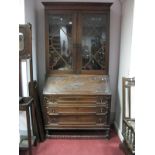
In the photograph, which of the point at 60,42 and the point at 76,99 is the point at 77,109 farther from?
the point at 60,42

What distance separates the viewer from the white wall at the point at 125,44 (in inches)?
132

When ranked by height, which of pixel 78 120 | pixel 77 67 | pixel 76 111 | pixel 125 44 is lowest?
pixel 78 120

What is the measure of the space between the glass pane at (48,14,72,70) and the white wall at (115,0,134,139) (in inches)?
34.4

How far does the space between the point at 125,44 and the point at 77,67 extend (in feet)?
2.85

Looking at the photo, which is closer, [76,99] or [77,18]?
[76,99]

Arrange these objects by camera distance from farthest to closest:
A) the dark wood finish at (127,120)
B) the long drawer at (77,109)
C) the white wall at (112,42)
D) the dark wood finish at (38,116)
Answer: the white wall at (112,42) → the long drawer at (77,109) → the dark wood finish at (38,116) → the dark wood finish at (127,120)

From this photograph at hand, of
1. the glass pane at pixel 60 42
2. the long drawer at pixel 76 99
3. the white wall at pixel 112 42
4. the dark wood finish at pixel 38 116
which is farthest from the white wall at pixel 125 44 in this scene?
the dark wood finish at pixel 38 116

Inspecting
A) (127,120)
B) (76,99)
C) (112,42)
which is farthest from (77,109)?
(112,42)

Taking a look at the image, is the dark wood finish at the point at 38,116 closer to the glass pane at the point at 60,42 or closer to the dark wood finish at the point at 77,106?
A: the dark wood finish at the point at 77,106

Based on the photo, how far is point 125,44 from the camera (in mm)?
3617

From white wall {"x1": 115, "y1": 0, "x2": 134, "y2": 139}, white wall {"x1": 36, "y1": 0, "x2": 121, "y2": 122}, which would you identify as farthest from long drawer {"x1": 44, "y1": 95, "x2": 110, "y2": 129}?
white wall {"x1": 36, "y1": 0, "x2": 121, "y2": 122}

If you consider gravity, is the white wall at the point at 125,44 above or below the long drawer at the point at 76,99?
above
